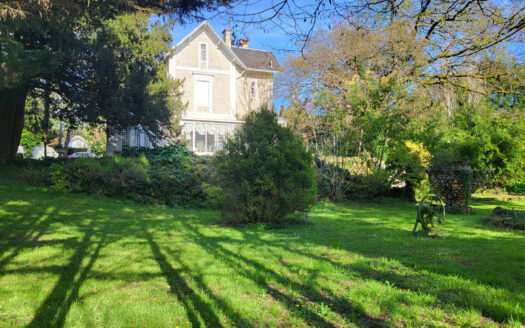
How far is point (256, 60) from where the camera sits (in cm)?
2712

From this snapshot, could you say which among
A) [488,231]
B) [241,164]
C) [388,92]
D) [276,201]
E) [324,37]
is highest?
[324,37]

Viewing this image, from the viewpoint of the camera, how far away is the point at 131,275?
13.7 ft

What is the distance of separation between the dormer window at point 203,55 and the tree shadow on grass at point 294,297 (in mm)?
20178

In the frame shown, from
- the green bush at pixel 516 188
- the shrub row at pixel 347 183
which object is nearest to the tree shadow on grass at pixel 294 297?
the shrub row at pixel 347 183

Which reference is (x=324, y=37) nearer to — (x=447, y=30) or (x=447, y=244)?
(x=447, y=30)

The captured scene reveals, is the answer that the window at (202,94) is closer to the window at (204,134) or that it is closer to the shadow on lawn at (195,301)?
the window at (204,134)

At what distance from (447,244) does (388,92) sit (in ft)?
28.4

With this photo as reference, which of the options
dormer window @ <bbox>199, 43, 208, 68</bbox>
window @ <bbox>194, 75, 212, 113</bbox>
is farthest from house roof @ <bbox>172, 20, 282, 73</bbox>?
window @ <bbox>194, 75, 212, 113</bbox>

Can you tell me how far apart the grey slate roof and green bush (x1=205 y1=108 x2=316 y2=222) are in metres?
18.4

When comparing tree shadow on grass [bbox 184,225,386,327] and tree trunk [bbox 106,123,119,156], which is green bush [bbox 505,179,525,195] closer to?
tree shadow on grass [bbox 184,225,386,327]

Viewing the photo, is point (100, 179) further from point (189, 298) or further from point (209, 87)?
point (209, 87)

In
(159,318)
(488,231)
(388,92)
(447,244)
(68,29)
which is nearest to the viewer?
(159,318)

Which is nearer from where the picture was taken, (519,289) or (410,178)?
(519,289)

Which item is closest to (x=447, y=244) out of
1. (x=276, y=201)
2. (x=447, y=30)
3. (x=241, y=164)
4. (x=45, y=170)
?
Answer: (x=276, y=201)
